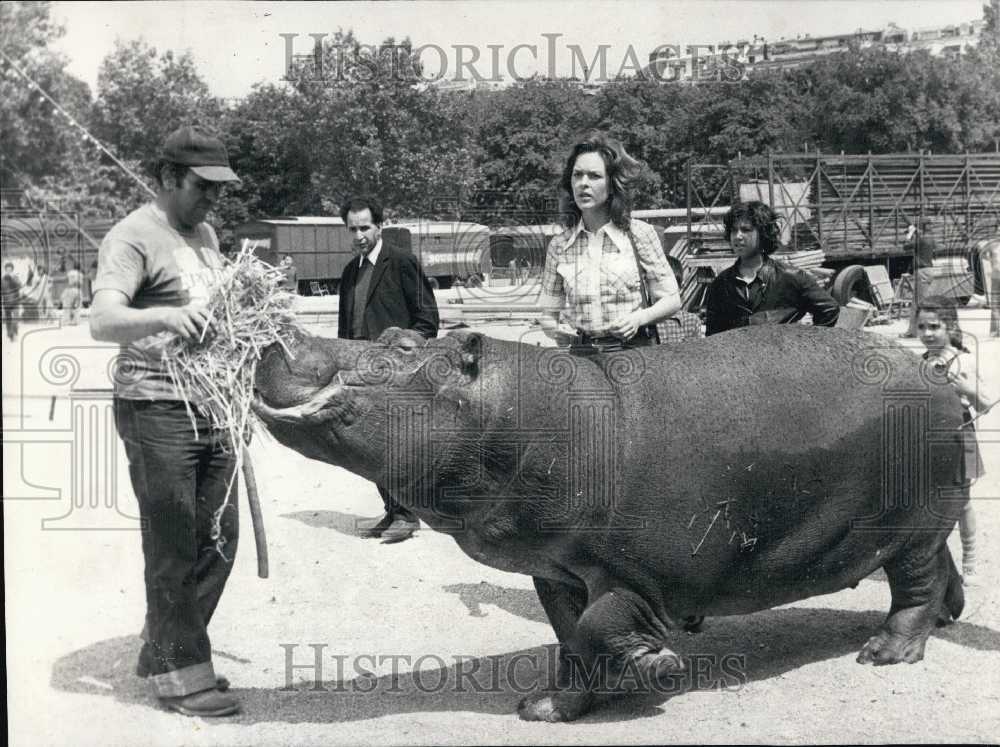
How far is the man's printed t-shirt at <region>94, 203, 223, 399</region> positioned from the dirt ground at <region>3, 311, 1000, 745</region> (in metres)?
1.16

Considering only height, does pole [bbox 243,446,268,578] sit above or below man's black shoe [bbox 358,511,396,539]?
above

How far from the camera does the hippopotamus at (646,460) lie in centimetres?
418

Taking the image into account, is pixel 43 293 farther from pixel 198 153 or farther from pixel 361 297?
pixel 198 153

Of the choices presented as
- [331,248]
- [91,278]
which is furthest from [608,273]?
[331,248]

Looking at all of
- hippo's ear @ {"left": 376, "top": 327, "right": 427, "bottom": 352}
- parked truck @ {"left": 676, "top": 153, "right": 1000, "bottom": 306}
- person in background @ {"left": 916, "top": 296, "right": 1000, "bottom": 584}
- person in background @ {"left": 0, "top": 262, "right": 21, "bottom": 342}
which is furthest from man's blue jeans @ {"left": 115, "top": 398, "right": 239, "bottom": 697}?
parked truck @ {"left": 676, "top": 153, "right": 1000, "bottom": 306}

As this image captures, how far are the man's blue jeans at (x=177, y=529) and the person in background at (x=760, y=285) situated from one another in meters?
2.70

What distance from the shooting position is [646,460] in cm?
446

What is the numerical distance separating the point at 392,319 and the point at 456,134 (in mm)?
11518

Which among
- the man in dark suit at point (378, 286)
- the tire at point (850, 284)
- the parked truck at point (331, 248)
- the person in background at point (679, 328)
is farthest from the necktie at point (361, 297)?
the parked truck at point (331, 248)

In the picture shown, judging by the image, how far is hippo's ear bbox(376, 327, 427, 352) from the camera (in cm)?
423

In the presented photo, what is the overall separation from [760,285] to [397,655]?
8.65 feet

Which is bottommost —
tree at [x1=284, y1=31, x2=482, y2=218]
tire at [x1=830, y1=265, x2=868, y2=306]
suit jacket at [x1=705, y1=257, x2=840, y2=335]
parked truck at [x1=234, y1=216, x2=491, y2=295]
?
Result: suit jacket at [x1=705, y1=257, x2=840, y2=335]

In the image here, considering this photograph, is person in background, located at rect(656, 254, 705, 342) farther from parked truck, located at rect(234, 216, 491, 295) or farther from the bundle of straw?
parked truck, located at rect(234, 216, 491, 295)

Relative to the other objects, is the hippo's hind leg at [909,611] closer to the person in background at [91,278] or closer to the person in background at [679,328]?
the person in background at [679,328]
